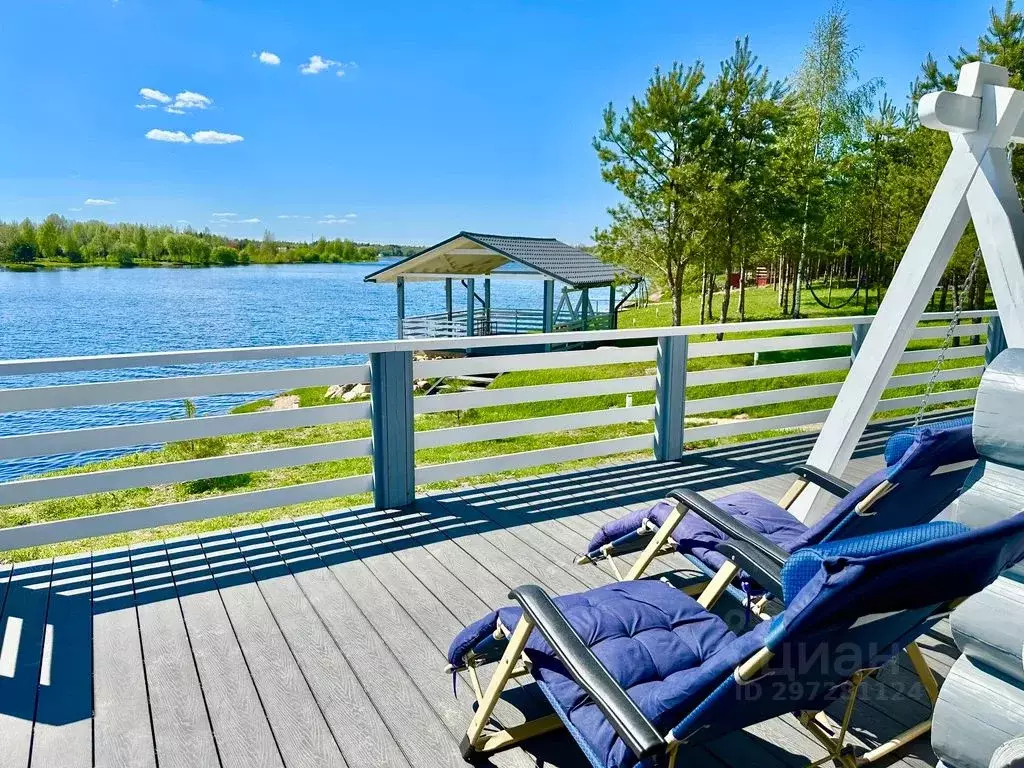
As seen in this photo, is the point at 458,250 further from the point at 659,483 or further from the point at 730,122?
the point at 659,483

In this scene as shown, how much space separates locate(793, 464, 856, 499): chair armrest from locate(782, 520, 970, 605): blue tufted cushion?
1.72 metres

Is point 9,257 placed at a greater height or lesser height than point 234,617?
greater

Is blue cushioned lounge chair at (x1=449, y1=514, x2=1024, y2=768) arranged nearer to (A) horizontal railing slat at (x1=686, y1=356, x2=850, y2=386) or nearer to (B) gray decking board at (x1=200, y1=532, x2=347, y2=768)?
(B) gray decking board at (x1=200, y1=532, x2=347, y2=768)

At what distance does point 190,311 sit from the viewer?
4778 cm

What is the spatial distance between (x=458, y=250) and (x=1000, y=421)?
2047 cm

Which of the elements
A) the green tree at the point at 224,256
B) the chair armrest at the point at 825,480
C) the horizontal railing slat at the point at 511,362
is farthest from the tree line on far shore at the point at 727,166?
the green tree at the point at 224,256

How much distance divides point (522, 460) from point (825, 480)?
6.73 ft

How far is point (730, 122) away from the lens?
62.1ft

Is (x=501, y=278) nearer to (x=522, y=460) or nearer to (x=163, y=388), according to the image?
(x=522, y=460)

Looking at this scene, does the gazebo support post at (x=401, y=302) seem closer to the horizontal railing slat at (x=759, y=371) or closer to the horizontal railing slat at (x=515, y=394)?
the horizontal railing slat at (x=759, y=371)

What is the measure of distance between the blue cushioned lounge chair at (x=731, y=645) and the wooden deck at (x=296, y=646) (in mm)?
279

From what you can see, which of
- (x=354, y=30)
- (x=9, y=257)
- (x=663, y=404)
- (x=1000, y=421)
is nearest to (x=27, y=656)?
(x=1000, y=421)

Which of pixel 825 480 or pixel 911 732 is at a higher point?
pixel 825 480

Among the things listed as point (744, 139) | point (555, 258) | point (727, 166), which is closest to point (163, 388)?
point (727, 166)
